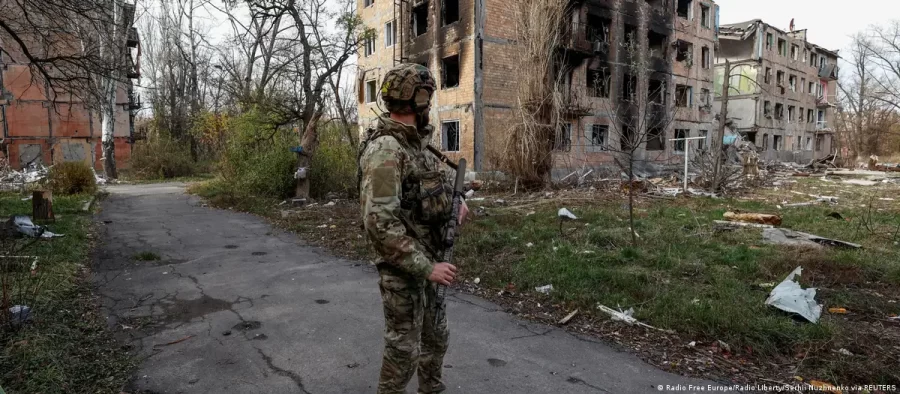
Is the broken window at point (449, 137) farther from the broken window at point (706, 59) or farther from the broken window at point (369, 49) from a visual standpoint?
the broken window at point (706, 59)

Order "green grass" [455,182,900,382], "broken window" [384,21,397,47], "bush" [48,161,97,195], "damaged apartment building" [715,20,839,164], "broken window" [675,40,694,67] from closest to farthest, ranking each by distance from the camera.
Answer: "green grass" [455,182,900,382], "bush" [48,161,97,195], "broken window" [384,21,397,47], "broken window" [675,40,694,67], "damaged apartment building" [715,20,839,164]

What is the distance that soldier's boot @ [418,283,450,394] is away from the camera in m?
2.65

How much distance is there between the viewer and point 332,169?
13.5 meters

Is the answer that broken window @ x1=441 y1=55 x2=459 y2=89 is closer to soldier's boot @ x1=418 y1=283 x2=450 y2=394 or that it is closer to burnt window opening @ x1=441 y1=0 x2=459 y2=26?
burnt window opening @ x1=441 y1=0 x2=459 y2=26

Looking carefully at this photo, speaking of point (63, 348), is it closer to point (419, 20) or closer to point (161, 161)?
point (419, 20)

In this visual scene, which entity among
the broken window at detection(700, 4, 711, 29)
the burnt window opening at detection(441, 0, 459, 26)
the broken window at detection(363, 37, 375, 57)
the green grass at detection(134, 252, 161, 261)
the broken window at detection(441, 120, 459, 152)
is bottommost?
the green grass at detection(134, 252, 161, 261)

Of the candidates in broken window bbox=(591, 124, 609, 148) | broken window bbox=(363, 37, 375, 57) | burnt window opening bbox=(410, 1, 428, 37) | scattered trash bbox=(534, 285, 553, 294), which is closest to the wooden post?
scattered trash bbox=(534, 285, 553, 294)

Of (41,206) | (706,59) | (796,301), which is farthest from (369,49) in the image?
(796,301)

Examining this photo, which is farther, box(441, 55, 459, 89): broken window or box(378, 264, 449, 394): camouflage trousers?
box(441, 55, 459, 89): broken window

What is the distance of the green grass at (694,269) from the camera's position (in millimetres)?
3918

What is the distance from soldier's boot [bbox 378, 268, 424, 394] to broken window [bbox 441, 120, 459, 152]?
58.9ft

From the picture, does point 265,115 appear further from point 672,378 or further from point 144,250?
point 672,378

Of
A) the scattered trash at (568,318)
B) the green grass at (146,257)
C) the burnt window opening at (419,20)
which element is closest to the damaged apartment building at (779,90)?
the burnt window opening at (419,20)

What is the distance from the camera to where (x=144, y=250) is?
736 centimetres
